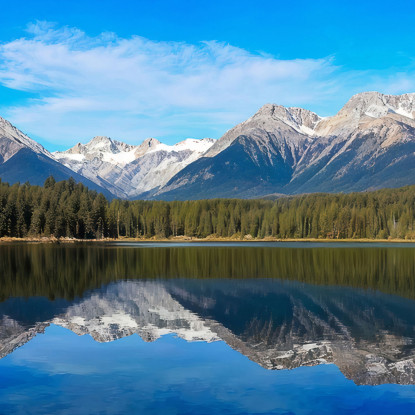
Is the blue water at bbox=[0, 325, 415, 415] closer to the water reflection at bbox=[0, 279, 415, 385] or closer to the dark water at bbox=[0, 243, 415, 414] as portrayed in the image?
the dark water at bbox=[0, 243, 415, 414]

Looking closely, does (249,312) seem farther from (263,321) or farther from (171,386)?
(171,386)

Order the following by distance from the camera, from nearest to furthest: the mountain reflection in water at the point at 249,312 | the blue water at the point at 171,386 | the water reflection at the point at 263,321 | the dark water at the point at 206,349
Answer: the blue water at the point at 171,386
the dark water at the point at 206,349
the water reflection at the point at 263,321
the mountain reflection in water at the point at 249,312

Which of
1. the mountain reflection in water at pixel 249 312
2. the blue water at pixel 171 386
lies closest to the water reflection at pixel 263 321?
the mountain reflection in water at pixel 249 312

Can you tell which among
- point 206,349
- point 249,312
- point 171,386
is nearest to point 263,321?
point 249,312

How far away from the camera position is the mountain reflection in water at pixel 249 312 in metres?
26.6

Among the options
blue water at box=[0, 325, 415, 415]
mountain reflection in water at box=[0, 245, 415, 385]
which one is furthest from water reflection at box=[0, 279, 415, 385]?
blue water at box=[0, 325, 415, 415]

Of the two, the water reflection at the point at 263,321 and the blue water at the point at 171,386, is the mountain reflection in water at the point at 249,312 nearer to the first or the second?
the water reflection at the point at 263,321

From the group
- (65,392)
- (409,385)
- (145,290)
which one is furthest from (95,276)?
(409,385)

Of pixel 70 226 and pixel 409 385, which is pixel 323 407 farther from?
pixel 70 226

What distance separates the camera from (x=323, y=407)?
19.6 metres

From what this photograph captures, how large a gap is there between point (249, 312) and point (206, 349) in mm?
11251

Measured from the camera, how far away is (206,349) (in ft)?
90.4

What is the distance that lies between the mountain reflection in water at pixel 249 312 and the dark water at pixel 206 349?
10 cm

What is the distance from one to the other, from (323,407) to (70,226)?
17819 cm
